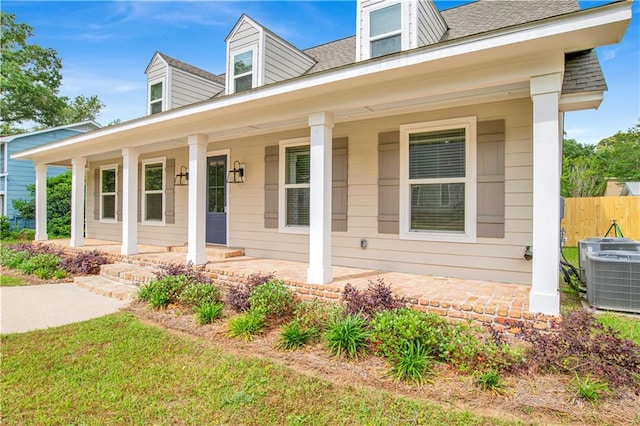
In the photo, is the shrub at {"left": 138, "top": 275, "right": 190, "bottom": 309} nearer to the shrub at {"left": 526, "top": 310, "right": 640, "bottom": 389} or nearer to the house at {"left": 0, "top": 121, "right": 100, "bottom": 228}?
the shrub at {"left": 526, "top": 310, "right": 640, "bottom": 389}

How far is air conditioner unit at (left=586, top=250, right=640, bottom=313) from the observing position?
3.96 metres

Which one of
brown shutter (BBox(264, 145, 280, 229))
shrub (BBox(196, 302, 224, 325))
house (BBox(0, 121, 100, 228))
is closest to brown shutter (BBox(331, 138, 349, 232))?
brown shutter (BBox(264, 145, 280, 229))

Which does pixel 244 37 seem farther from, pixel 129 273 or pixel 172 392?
pixel 172 392

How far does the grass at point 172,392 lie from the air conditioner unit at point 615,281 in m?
3.06

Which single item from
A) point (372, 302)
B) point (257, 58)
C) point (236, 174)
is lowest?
point (372, 302)

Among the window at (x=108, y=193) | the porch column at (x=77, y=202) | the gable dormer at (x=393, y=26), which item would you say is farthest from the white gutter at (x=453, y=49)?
the window at (x=108, y=193)

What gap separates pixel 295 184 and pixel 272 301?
2.86m

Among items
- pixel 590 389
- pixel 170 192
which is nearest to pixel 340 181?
pixel 590 389

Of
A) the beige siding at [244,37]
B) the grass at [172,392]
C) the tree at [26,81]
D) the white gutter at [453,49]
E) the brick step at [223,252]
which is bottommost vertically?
the grass at [172,392]

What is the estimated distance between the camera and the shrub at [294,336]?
3.21m

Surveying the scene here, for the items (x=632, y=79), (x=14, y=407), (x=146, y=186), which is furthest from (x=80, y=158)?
(x=632, y=79)

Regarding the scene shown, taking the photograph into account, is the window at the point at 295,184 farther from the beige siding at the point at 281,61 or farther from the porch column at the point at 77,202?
the porch column at the point at 77,202

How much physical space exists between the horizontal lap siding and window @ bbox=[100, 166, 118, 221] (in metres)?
4.63

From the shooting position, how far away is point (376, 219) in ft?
17.6
